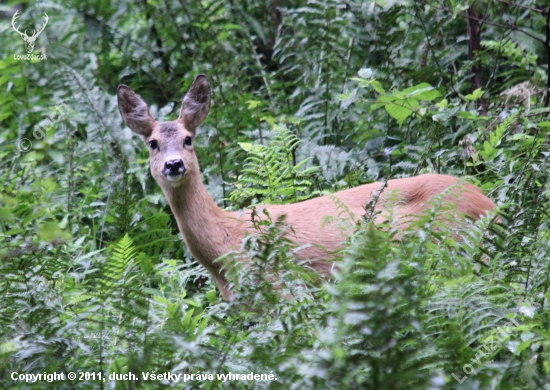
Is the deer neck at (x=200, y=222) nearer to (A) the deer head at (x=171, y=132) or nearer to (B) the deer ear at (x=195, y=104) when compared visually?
(A) the deer head at (x=171, y=132)

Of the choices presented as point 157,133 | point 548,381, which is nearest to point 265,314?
point 548,381

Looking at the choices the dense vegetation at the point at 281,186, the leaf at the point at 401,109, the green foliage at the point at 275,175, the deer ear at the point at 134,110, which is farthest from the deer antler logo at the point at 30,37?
the leaf at the point at 401,109

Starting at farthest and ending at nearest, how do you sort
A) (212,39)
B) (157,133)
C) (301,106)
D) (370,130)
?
1. (212,39)
2. (301,106)
3. (370,130)
4. (157,133)

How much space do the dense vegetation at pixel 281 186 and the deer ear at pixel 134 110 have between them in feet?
1.98

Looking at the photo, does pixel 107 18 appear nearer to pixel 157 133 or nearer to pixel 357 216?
pixel 157 133

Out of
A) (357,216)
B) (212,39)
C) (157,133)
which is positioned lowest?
(357,216)

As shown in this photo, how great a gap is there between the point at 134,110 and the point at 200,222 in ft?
4.58

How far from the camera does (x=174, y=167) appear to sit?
666 cm

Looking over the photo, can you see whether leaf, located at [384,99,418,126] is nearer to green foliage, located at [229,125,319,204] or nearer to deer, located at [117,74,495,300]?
deer, located at [117,74,495,300]

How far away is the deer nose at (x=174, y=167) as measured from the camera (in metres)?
6.66

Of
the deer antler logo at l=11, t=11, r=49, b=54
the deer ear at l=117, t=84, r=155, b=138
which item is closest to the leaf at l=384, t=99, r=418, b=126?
the deer ear at l=117, t=84, r=155, b=138

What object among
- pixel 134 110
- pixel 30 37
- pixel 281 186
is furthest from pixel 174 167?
pixel 30 37

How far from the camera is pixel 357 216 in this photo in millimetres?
6047

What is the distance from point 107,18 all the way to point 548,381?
7582 mm
